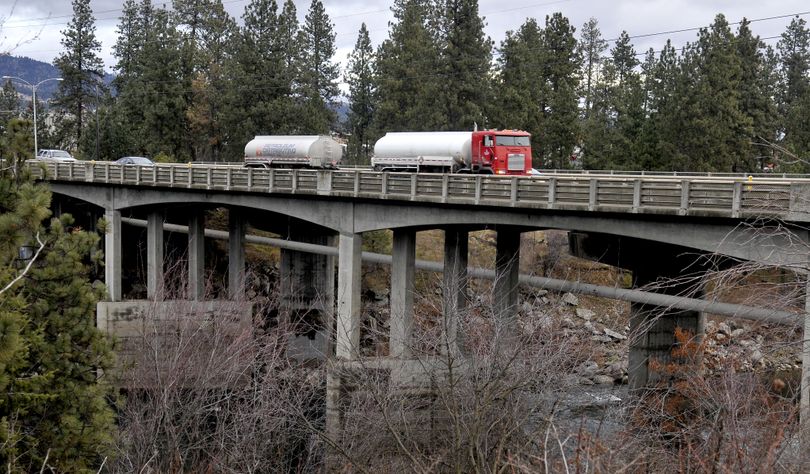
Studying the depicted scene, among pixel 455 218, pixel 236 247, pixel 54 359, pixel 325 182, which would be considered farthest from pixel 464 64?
pixel 54 359

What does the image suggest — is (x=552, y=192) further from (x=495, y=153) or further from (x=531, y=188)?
(x=495, y=153)

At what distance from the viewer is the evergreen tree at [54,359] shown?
1440 centimetres

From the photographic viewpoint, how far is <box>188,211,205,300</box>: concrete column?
3778 centimetres

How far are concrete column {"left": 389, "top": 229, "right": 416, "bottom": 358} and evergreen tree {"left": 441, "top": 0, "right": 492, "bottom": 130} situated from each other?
27.9 m

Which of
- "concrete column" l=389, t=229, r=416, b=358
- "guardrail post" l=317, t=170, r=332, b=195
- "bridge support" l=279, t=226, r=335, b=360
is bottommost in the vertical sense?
"bridge support" l=279, t=226, r=335, b=360

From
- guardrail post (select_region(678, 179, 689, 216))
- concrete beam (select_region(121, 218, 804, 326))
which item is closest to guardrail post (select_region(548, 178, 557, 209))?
concrete beam (select_region(121, 218, 804, 326))

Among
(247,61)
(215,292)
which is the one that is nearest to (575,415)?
(215,292)

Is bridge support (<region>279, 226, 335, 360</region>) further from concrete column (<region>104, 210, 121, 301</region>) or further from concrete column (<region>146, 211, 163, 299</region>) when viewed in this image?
concrete column (<region>104, 210, 121, 301</region>)

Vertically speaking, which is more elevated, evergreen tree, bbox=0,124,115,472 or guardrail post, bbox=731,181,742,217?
guardrail post, bbox=731,181,742,217

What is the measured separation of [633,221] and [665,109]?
30357 mm

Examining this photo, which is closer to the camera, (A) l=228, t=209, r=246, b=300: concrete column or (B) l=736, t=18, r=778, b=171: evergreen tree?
(A) l=228, t=209, r=246, b=300: concrete column

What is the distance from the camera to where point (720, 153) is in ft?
152

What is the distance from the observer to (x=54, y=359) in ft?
55.0

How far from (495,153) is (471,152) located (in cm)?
89
